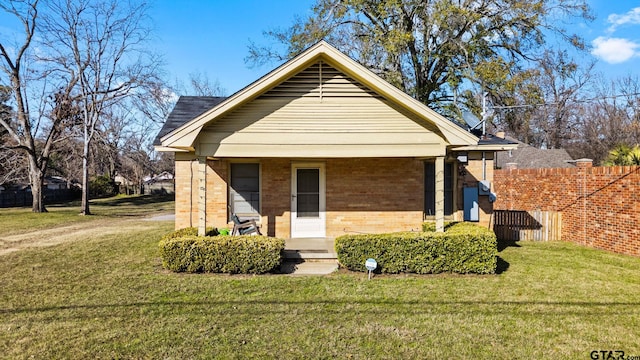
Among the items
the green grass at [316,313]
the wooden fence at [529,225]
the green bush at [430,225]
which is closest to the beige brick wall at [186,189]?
the green grass at [316,313]

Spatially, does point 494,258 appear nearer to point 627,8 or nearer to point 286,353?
point 286,353

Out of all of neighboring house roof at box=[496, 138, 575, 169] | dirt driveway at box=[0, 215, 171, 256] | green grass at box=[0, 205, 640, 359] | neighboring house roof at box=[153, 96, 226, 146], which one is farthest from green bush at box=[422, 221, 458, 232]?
neighboring house roof at box=[496, 138, 575, 169]

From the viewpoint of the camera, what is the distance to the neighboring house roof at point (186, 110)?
9.87m

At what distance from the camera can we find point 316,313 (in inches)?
208

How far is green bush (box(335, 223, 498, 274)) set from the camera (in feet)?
23.7

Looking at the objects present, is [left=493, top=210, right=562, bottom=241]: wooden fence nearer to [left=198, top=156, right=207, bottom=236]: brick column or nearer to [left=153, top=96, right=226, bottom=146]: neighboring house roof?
[left=198, top=156, right=207, bottom=236]: brick column

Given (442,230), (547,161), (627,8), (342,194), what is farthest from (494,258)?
(547,161)

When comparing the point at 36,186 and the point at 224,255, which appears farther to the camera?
the point at 36,186

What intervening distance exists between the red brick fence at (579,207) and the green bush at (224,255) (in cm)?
860

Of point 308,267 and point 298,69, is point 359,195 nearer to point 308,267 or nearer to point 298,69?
point 308,267

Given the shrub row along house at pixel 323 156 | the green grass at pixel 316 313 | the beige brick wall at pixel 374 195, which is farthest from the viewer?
the beige brick wall at pixel 374 195

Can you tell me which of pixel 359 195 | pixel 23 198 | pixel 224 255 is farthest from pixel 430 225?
pixel 23 198

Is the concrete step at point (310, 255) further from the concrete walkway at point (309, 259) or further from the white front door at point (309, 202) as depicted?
the white front door at point (309, 202)

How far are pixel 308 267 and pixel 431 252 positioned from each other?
262 cm
